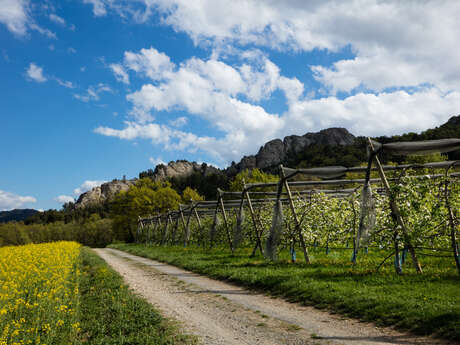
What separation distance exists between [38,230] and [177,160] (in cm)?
8199

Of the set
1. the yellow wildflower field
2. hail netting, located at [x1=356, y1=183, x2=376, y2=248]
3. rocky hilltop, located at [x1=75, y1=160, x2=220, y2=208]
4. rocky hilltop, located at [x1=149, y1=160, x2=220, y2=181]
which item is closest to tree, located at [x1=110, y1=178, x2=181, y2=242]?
the yellow wildflower field

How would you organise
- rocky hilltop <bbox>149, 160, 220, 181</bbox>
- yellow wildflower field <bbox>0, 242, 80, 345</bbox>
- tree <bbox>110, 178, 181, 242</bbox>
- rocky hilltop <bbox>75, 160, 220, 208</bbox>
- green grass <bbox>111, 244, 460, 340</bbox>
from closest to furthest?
green grass <bbox>111, 244, 460, 340</bbox> < yellow wildflower field <bbox>0, 242, 80, 345</bbox> < tree <bbox>110, 178, 181, 242</bbox> < rocky hilltop <bbox>75, 160, 220, 208</bbox> < rocky hilltop <bbox>149, 160, 220, 181</bbox>

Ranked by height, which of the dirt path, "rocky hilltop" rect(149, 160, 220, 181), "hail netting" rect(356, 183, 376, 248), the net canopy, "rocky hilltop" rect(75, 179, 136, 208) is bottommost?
the dirt path

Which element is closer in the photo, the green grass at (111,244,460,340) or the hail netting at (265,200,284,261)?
the green grass at (111,244,460,340)

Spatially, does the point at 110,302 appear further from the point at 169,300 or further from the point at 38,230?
the point at 38,230

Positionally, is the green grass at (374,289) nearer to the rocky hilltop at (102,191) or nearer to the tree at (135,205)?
the tree at (135,205)

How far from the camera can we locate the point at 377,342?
477 centimetres

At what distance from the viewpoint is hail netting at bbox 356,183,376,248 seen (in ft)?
29.5

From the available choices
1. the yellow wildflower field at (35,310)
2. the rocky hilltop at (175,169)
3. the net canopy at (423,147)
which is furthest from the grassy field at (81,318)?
the rocky hilltop at (175,169)

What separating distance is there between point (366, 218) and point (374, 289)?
2.48m

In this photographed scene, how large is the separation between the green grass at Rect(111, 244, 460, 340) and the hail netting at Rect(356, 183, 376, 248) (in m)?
0.97

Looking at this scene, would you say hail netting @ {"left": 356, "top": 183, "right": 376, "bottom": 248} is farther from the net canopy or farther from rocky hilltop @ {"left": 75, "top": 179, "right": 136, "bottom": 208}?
rocky hilltop @ {"left": 75, "top": 179, "right": 136, "bottom": 208}

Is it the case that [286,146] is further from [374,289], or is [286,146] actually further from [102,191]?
[102,191]

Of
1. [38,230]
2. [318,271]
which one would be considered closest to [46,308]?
[318,271]
